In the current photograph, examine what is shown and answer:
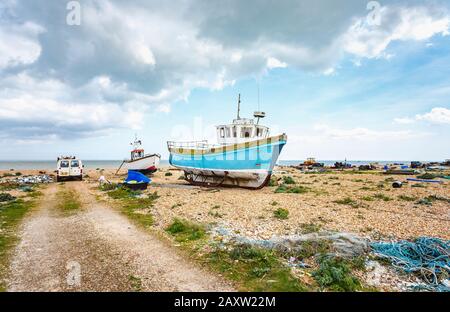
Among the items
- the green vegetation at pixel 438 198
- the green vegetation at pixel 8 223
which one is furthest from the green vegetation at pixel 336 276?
the green vegetation at pixel 438 198

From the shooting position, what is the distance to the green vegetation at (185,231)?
9320 millimetres

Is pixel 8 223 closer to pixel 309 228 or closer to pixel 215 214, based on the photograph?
pixel 215 214

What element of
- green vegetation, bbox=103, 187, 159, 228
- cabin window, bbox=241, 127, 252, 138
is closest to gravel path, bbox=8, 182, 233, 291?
green vegetation, bbox=103, 187, 159, 228

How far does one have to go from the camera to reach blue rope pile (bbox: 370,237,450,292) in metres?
6.18

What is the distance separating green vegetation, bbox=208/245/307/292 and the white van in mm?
31719

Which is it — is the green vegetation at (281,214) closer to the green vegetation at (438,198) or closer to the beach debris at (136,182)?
the green vegetation at (438,198)

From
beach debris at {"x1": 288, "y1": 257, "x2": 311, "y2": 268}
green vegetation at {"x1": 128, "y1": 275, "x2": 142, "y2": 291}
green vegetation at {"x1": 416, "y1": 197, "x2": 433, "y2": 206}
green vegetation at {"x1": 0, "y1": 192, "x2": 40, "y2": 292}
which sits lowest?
green vegetation at {"x1": 0, "y1": 192, "x2": 40, "y2": 292}

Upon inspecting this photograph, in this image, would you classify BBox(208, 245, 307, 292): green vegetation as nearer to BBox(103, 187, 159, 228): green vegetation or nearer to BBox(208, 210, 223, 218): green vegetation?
BBox(208, 210, 223, 218): green vegetation

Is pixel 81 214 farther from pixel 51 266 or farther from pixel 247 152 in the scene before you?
pixel 247 152

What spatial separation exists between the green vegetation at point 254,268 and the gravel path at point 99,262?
54 centimetres

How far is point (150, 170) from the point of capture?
4134cm

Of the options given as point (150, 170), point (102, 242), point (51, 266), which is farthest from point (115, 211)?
point (150, 170)

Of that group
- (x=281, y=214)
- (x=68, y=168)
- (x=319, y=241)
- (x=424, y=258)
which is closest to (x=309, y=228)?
(x=319, y=241)
